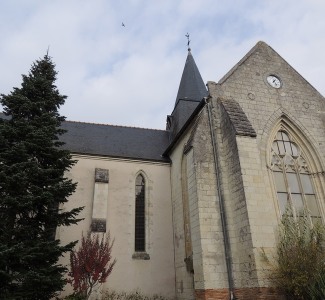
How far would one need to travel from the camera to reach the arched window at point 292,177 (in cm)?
1032

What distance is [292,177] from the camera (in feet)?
35.6

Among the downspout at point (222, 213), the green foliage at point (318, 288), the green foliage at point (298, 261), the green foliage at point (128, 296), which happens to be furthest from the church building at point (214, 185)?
the green foliage at point (318, 288)

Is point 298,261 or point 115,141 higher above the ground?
point 115,141

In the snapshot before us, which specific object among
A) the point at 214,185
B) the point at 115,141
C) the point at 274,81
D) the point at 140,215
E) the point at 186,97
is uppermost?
the point at 186,97

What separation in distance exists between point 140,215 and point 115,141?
4200mm

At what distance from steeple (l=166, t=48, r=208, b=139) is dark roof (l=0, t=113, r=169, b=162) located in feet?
3.04

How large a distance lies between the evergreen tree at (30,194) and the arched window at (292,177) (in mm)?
6874

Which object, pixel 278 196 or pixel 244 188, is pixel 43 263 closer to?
pixel 244 188

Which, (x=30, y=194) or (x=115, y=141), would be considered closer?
(x=30, y=194)

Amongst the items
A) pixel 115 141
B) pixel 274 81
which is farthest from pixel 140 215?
pixel 274 81

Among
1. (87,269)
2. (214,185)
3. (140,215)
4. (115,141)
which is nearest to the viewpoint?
(87,269)

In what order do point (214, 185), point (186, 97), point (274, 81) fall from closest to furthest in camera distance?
point (214, 185)
point (274, 81)
point (186, 97)

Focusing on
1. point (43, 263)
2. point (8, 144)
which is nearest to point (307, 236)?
point (43, 263)

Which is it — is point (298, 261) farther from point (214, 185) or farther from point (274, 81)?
point (274, 81)
